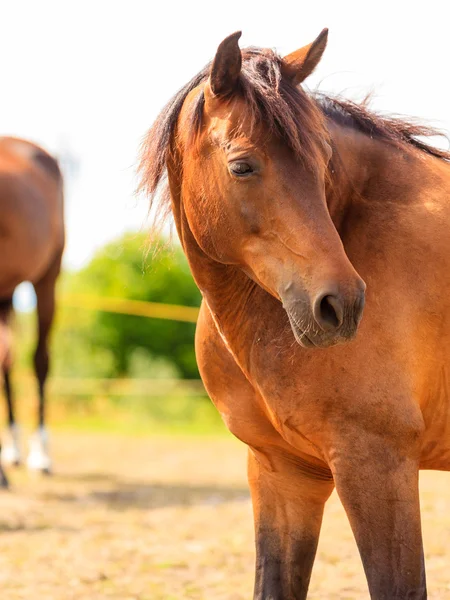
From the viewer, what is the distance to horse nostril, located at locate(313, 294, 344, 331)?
2.19 m

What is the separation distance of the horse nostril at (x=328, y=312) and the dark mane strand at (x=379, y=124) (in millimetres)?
812

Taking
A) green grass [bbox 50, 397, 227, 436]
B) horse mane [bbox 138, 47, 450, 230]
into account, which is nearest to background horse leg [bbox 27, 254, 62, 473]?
horse mane [bbox 138, 47, 450, 230]

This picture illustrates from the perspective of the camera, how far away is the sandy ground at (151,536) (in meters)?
4.14

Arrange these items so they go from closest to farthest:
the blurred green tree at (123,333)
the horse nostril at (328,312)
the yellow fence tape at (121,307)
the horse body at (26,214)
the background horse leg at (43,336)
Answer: the horse nostril at (328,312), the horse body at (26,214), the background horse leg at (43,336), the yellow fence tape at (121,307), the blurred green tree at (123,333)

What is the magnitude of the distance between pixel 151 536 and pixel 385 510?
3316 millimetres

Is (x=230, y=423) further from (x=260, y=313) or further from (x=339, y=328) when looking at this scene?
(x=339, y=328)

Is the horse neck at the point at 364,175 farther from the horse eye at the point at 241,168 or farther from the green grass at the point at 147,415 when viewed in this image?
the green grass at the point at 147,415

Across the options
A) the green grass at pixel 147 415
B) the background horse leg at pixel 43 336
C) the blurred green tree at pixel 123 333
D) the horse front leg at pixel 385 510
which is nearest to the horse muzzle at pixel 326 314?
the horse front leg at pixel 385 510

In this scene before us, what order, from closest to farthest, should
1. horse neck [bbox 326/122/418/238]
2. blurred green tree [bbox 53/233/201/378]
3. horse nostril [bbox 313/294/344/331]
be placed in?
1. horse nostril [bbox 313/294/344/331]
2. horse neck [bbox 326/122/418/238]
3. blurred green tree [bbox 53/233/201/378]

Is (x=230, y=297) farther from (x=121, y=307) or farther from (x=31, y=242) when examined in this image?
(x=121, y=307)

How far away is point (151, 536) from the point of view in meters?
5.45

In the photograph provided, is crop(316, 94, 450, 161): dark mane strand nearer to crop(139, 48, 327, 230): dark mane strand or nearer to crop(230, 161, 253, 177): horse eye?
crop(139, 48, 327, 230): dark mane strand

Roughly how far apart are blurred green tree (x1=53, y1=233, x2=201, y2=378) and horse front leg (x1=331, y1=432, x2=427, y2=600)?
19119mm

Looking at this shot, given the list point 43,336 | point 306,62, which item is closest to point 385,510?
point 306,62
